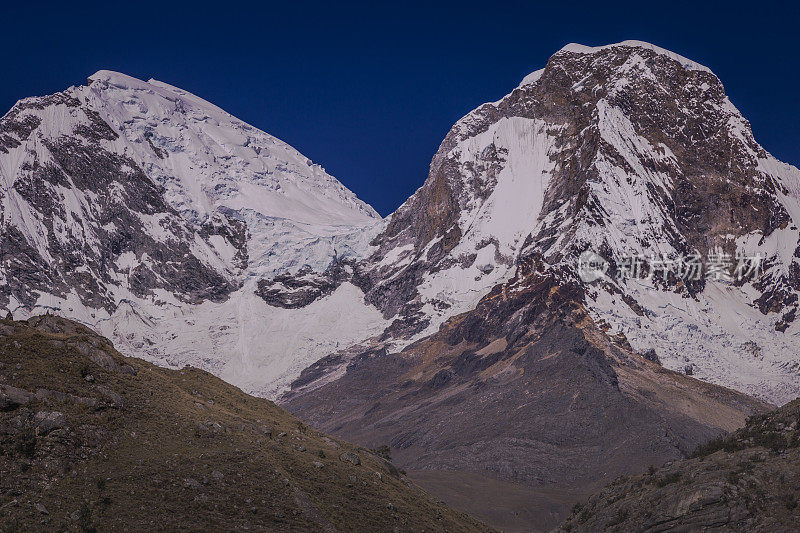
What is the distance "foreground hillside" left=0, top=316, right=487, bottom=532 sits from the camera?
45.8 meters

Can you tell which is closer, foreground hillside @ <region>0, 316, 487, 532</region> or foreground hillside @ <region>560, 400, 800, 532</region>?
foreground hillside @ <region>0, 316, 487, 532</region>

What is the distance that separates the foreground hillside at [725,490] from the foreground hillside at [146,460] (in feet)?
33.6

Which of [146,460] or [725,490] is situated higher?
[146,460]

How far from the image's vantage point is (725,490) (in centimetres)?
5316

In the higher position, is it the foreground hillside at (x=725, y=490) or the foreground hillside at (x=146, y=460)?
the foreground hillside at (x=146, y=460)

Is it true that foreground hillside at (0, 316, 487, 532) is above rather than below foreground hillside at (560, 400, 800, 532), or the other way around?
above

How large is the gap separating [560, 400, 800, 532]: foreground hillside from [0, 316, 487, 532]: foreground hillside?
1025 cm

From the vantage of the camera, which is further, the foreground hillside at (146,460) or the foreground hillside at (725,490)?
the foreground hillside at (725,490)

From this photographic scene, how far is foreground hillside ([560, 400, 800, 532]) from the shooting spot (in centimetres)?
5112

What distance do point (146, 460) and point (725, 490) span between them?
2949cm

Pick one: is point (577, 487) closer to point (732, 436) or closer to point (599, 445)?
point (599, 445)

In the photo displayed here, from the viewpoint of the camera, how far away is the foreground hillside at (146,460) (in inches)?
1801

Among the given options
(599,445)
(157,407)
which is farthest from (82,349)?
(599,445)

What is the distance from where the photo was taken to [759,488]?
172 feet
